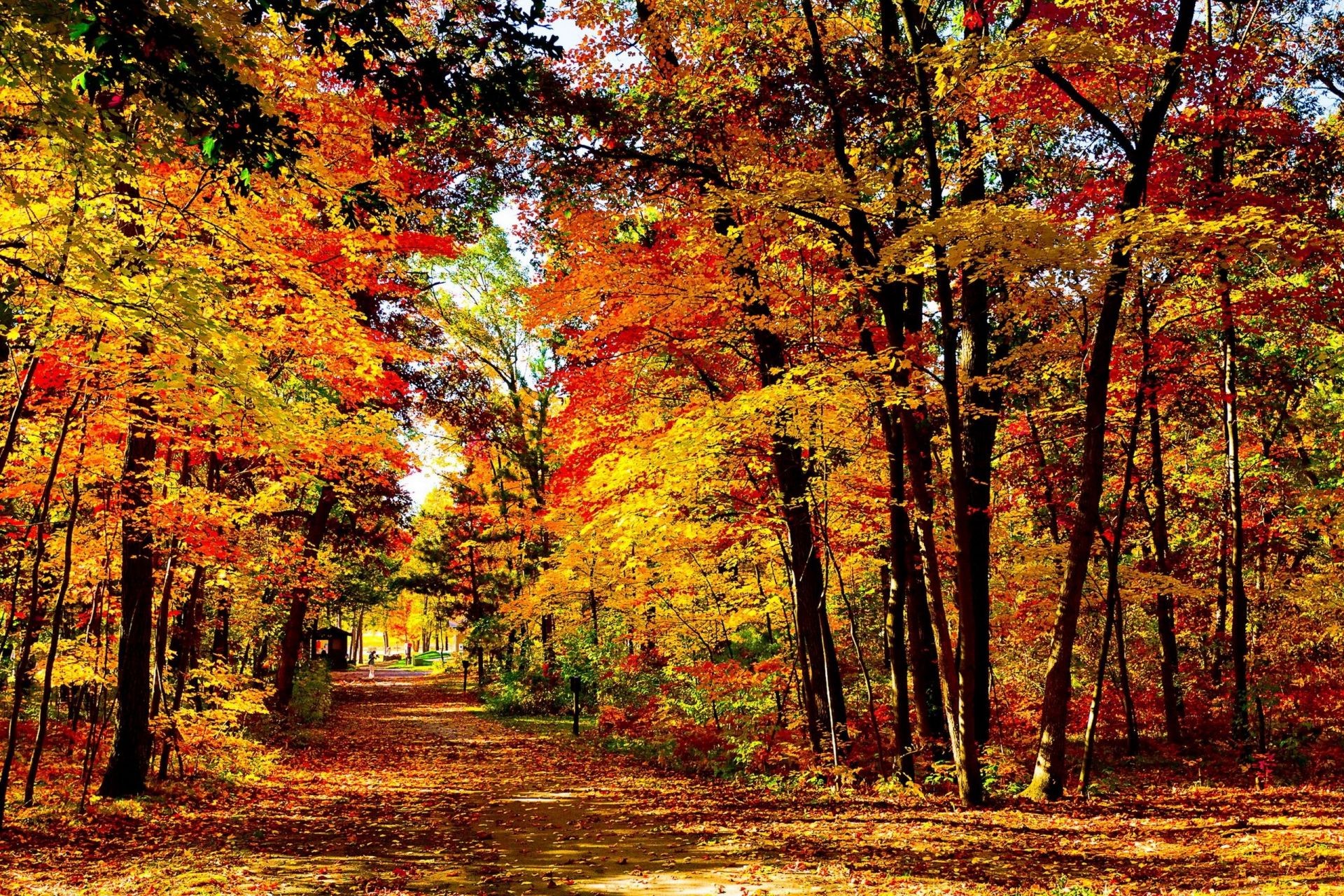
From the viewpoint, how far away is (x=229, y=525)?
10406 millimetres

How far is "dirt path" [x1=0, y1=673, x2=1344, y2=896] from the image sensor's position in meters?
6.03

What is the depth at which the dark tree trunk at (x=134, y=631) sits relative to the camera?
9203 mm

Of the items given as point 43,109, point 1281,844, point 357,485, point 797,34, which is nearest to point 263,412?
point 43,109

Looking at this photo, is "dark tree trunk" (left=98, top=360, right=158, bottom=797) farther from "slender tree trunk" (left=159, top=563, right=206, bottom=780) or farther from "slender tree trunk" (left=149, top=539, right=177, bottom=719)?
"slender tree trunk" (left=159, top=563, right=206, bottom=780)

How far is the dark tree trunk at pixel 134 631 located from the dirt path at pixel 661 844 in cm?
55

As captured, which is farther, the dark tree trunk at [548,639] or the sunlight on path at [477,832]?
Result: the dark tree trunk at [548,639]

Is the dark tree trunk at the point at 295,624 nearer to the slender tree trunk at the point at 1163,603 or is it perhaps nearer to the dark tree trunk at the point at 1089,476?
the dark tree trunk at the point at 1089,476

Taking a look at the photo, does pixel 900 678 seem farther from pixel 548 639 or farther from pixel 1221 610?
pixel 548 639

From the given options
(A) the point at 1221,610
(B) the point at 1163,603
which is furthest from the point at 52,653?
(B) the point at 1163,603

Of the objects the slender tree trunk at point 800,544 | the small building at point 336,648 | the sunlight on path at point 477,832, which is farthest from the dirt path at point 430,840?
the small building at point 336,648

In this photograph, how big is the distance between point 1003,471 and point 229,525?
14.1m

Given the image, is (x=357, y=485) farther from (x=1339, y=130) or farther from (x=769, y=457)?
(x=1339, y=130)

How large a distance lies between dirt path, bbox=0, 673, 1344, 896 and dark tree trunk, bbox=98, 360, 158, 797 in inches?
21.7

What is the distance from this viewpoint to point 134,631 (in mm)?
9617
